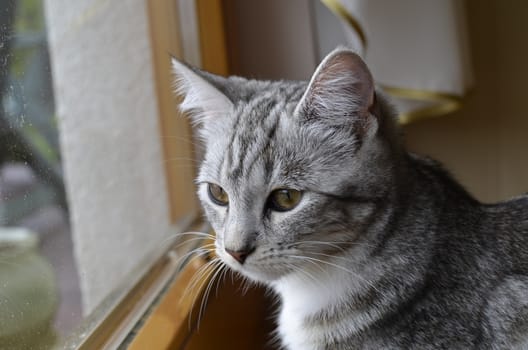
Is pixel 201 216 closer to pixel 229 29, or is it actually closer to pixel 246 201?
pixel 229 29

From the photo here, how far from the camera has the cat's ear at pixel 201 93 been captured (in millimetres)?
895

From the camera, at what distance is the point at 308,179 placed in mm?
817

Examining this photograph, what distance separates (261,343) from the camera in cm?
133

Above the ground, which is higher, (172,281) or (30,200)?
(30,200)

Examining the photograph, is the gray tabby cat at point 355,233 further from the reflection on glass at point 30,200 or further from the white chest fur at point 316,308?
the reflection on glass at point 30,200

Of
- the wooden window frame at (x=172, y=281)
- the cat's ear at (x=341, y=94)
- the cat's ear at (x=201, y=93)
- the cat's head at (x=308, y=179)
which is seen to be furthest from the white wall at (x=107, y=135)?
the cat's ear at (x=341, y=94)

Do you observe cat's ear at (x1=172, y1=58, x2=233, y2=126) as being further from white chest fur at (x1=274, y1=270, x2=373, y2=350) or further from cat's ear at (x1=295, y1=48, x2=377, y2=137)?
white chest fur at (x1=274, y1=270, x2=373, y2=350)

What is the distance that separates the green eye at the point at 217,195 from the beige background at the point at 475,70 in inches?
27.6

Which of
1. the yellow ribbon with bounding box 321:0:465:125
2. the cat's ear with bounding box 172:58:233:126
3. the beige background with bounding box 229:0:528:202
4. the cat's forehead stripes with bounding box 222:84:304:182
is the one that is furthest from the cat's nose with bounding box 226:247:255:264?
the beige background with bounding box 229:0:528:202

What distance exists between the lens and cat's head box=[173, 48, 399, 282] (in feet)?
2.65

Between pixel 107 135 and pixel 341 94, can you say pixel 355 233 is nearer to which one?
pixel 341 94

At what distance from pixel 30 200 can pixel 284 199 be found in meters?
0.39

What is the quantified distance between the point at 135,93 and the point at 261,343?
64 centimetres

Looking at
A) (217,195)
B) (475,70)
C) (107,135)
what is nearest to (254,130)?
(217,195)
